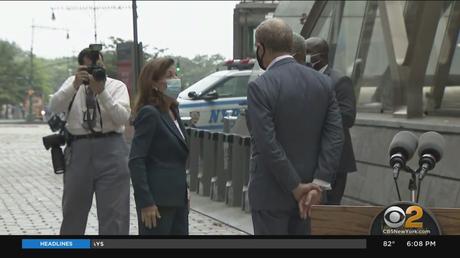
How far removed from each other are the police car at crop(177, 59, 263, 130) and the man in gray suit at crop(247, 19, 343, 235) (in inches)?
579

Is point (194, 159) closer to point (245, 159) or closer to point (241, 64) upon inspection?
point (245, 159)

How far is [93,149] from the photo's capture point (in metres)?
6.49

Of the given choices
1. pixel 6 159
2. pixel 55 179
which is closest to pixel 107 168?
pixel 55 179

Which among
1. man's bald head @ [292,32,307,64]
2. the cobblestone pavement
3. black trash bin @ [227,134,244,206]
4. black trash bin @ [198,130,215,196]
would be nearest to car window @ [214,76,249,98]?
the cobblestone pavement

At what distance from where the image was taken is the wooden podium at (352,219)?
2367 millimetres

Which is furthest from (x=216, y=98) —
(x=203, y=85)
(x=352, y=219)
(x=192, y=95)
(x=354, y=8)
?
(x=352, y=219)

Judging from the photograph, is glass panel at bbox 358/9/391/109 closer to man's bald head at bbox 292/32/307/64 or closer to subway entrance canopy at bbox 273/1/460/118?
subway entrance canopy at bbox 273/1/460/118

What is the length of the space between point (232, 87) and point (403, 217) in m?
18.5

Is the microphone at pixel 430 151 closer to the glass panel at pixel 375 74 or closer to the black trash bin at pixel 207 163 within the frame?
the glass panel at pixel 375 74

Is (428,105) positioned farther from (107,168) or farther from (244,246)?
(244,246)

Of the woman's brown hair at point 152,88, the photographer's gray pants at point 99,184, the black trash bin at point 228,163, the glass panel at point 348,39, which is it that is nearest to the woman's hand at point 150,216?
the woman's brown hair at point 152,88

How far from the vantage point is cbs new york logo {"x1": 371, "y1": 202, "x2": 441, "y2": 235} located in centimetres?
225

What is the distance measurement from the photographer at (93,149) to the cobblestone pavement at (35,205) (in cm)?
95

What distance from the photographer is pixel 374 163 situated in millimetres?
10047
